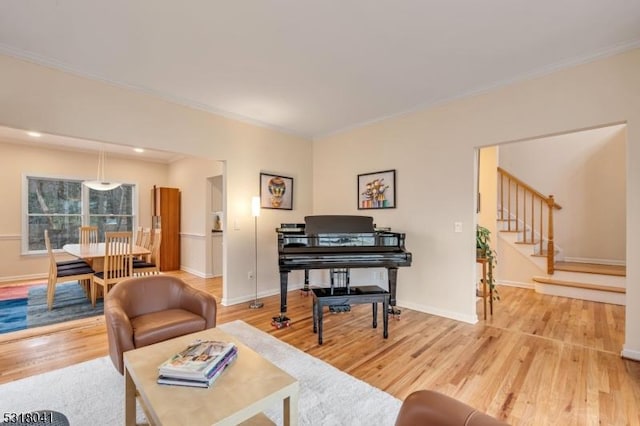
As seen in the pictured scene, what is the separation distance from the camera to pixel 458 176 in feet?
11.3

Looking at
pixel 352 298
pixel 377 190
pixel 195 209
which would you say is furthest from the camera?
pixel 195 209

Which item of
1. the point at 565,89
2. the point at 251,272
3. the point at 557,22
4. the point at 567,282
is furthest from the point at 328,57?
the point at 567,282

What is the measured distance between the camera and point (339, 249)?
3.37 m

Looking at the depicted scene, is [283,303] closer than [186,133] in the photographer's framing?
Yes

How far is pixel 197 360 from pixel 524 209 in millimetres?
6226

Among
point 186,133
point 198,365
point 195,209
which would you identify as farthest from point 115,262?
point 198,365

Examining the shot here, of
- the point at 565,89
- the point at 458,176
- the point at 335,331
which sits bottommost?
the point at 335,331

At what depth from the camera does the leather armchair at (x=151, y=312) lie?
2033 mm

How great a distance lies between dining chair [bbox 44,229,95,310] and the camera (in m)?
3.78

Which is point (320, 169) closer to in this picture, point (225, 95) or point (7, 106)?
point (225, 95)

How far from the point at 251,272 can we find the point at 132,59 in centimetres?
299

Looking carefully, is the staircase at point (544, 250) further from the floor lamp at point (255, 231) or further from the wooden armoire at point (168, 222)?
the wooden armoire at point (168, 222)

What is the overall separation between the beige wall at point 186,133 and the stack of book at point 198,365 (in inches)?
103

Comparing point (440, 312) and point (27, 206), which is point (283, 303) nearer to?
point (440, 312)
